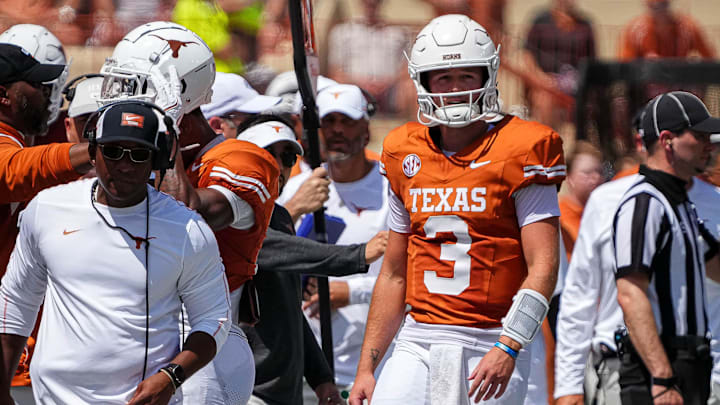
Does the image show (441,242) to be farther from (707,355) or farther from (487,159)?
(707,355)

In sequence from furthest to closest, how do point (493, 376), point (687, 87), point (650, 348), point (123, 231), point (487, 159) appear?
point (687, 87) < point (650, 348) < point (487, 159) < point (493, 376) < point (123, 231)

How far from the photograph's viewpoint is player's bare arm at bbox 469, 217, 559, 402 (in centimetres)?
397

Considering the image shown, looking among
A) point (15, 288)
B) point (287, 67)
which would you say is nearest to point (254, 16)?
point (287, 67)

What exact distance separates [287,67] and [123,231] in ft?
30.6

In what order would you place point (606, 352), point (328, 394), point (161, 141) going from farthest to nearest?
point (606, 352), point (328, 394), point (161, 141)

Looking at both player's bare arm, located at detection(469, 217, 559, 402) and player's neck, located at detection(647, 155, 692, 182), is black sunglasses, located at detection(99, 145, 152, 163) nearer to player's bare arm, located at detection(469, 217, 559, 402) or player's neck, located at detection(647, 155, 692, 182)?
player's bare arm, located at detection(469, 217, 559, 402)

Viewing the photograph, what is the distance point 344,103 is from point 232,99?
1.15 m

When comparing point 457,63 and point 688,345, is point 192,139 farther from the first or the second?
point 688,345

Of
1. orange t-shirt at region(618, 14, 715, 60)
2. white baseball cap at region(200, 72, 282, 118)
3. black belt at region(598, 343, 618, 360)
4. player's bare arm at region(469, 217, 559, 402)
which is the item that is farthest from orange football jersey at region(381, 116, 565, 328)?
orange t-shirt at region(618, 14, 715, 60)

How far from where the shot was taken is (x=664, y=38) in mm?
12406

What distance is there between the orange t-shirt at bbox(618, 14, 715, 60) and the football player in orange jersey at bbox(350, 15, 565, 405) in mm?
8397

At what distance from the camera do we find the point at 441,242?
431cm

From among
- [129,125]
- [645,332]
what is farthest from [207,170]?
[645,332]

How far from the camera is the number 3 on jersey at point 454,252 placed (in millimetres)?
4254
